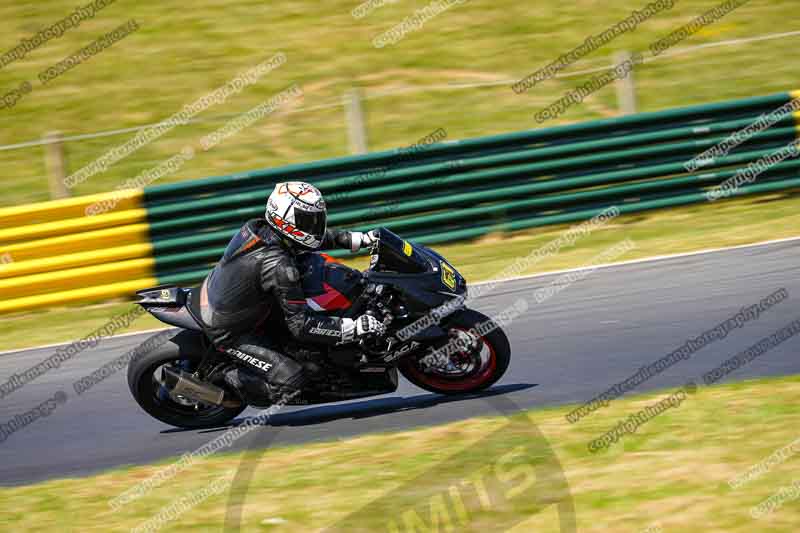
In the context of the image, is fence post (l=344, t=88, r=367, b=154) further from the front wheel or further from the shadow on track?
the front wheel

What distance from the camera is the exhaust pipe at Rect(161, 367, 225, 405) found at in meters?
7.28

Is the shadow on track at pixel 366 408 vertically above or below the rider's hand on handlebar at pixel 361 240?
below

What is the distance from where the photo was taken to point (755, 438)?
19.6ft

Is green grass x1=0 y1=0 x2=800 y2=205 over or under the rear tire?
over

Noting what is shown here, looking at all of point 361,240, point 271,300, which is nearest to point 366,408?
point 271,300

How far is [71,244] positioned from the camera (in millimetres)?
11922

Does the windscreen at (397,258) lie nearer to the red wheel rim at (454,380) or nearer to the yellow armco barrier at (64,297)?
the red wheel rim at (454,380)

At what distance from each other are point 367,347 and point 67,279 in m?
5.98

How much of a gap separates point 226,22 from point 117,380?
1151 centimetres

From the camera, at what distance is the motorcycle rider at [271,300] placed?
6914 millimetres

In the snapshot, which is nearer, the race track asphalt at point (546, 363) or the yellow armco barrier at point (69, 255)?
the race track asphalt at point (546, 363)

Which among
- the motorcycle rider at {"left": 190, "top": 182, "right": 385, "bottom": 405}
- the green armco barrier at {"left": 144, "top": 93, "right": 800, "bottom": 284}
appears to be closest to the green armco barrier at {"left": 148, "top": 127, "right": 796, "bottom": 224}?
the green armco barrier at {"left": 144, "top": 93, "right": 800, "bottom": 284}

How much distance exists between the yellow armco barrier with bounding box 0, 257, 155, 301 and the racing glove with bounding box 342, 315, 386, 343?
5663 millimetres

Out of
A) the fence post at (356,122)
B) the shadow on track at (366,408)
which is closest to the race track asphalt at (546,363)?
→ the shadow on track at (366,408)
